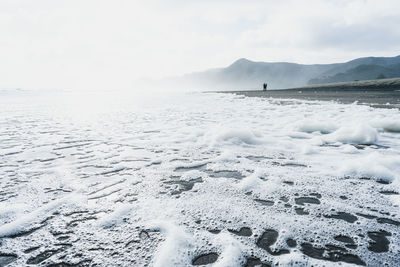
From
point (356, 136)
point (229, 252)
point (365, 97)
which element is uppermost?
point (365, 97)

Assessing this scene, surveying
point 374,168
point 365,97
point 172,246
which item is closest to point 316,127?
point 374,168

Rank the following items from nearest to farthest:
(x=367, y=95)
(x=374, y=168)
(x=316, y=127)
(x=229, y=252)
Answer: (x=229, y=252), (x=374, y=168), (x=316, y=127), (x=367, y=95)

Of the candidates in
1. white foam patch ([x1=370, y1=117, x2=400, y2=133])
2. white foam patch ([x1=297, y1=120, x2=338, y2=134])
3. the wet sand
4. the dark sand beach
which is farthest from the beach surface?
the dark sand beach

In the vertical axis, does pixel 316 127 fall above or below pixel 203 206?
above

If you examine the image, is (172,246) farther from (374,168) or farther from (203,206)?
(374,168)

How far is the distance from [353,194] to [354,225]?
0.62 m

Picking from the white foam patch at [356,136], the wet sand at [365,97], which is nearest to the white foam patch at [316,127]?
the white foam patch at [356,136]

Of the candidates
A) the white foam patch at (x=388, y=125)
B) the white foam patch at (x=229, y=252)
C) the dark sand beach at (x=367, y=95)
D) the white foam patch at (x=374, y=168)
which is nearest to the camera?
the white foam patch at (x=229, y=252)

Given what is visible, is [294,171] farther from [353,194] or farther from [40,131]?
[40,131]

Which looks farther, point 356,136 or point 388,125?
point 388,125

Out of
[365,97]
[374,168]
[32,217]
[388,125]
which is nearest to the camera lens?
[32,217]

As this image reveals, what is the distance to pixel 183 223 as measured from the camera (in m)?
1.87

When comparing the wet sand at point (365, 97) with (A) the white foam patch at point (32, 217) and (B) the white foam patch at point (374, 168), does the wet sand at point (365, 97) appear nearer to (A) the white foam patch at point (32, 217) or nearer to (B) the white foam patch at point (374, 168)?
(B) the white foam patch at point (374, 168)

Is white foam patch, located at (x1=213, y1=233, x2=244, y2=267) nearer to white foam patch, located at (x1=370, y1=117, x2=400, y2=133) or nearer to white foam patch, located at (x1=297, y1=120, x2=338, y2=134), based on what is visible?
white foam patch, located at (x1=297, y1=120, x2=338, y2=134)
